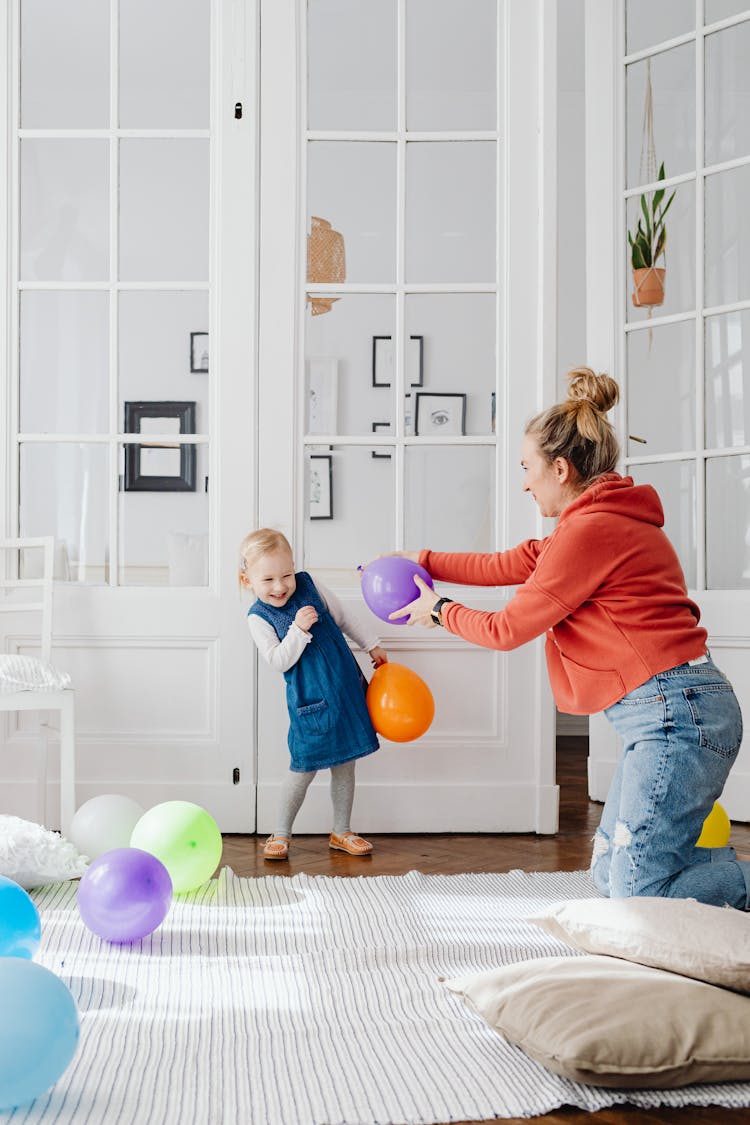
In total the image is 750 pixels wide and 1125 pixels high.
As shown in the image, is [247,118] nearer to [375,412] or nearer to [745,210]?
[375,412]

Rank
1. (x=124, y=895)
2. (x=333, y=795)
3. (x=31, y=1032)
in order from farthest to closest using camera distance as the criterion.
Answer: (x=333, y=795) < (x=124, y=895) < (x=31, y=1032)

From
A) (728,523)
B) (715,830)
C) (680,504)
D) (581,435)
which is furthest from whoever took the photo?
(680,504)

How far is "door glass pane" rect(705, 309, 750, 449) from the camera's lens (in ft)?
11.3

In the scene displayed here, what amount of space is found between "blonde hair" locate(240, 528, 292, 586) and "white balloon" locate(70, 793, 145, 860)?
0.73 m

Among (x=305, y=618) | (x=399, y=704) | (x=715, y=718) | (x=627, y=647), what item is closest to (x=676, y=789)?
(x=715, y=718)

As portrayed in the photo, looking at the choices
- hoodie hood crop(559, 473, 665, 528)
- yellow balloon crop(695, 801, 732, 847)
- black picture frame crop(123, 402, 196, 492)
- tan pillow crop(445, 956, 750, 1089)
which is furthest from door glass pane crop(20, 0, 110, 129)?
tan pillow crop(445, 956, 750, 1089)

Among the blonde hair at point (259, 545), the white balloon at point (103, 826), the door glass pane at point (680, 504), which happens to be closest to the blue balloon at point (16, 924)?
the white balloon at point (103, 826)

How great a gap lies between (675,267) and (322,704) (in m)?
1.92

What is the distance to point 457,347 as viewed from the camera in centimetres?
321

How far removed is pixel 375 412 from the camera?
126 inches

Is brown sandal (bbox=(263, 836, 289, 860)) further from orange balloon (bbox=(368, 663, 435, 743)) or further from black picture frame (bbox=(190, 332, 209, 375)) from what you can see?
black picture frame (bbox=(190, 332, 209, 375))

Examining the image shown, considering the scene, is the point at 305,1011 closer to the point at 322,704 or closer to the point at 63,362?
the point at 322,704

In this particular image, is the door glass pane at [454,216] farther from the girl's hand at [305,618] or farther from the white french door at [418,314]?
the girl's hand at [305,618]

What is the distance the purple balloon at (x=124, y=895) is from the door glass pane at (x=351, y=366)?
1.53 m
